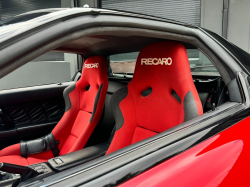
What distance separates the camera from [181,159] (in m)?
0.69

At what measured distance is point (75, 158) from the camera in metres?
1.28

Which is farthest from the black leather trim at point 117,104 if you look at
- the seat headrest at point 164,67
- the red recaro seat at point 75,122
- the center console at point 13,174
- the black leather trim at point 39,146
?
the black leather trim at point 39,146

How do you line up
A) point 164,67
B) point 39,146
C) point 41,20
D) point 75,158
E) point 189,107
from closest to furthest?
point 41,20 < point 189,107 < point 164,67 < point 75,158 < point 39,146

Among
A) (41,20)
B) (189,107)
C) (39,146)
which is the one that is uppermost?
(41,20)

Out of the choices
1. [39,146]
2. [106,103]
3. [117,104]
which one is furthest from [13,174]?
[106,103]

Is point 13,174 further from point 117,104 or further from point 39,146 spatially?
point 39,146

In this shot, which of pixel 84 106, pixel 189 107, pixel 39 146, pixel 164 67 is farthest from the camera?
pixel 84 106

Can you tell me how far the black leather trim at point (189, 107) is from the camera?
0.96 m

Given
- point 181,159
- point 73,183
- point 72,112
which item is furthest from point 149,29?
point 72,112

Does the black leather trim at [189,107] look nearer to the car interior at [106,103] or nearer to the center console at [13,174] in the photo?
the car interior at [106,103]

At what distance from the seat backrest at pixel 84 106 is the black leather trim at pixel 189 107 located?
0.80 m

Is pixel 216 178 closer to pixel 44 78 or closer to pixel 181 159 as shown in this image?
pixel 181 159

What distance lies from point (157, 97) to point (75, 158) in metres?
0.62

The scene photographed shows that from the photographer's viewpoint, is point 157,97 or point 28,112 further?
point 28,112
